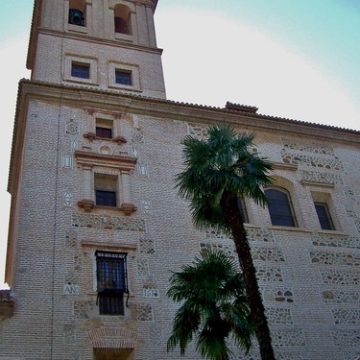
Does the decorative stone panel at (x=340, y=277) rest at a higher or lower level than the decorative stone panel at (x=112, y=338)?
higher

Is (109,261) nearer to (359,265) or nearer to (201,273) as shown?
(201,273)

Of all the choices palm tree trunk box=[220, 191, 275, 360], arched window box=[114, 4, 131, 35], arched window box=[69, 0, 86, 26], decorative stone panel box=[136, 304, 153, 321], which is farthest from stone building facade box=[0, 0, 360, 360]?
palm tree trunk box=[220, 191, 275, 360]

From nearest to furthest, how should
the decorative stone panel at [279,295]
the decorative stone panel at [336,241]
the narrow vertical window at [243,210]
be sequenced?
the decorative stone panel at [279,295], the narrow vertical window at [243,210], the decorative stone panel at [336,241]

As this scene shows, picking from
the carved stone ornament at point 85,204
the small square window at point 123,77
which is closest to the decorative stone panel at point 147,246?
the carved stone ornament at point 85,204

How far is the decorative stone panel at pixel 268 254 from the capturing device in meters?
17.7

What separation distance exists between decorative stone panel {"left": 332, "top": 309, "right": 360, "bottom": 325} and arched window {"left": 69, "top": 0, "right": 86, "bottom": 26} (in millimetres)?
16611

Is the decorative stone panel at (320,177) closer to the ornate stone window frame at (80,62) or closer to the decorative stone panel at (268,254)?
the decorative stone panel at (268,254)

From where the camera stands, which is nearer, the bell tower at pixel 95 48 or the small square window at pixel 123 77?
the bell tower at pixel 95 48

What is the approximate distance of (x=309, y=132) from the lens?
2239 centimetres

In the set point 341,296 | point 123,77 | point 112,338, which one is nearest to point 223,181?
point 112,338

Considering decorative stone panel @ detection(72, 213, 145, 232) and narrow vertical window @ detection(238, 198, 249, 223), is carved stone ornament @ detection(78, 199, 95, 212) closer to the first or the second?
decorative stone panel @ detection(72, 213, 145, 232)

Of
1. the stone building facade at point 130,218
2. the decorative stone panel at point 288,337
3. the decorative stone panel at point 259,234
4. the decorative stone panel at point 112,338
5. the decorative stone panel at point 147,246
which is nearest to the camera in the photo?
the decorative stone panel at point 112,338

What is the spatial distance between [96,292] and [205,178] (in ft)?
15.6

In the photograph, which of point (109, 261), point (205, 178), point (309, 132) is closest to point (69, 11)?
point (309, 132)
